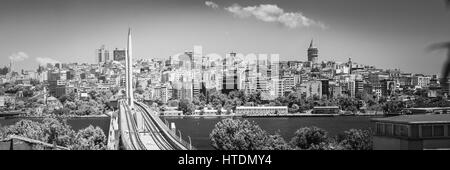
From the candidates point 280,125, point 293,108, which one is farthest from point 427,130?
point 280,125

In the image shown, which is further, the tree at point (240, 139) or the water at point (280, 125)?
the water at point (280, 125)

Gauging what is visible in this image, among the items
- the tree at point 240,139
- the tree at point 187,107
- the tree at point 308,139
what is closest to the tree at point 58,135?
the tree at point 240,139

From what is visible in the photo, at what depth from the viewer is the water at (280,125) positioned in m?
9.80

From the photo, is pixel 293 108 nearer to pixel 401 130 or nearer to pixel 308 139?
pixel 308 139

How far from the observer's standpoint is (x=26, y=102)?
7852 millimetres

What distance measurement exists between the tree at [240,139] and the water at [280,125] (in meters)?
1.89

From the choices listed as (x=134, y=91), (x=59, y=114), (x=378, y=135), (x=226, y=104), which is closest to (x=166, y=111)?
(x=134, y=91)

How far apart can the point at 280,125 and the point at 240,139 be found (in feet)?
22.7

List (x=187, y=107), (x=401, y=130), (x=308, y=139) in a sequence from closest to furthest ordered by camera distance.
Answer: (x=401, y=130), (x=308, y=139), (x=187, y=107)

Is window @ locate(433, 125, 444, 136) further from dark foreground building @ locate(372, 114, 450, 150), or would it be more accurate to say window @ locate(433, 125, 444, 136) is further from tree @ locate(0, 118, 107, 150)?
tree @ locate(0, 118, 107, 150)

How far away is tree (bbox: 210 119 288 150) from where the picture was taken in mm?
6156

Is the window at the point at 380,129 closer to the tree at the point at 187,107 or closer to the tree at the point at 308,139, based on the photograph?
the tree at the point at 308,139

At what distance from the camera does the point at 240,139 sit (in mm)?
6238

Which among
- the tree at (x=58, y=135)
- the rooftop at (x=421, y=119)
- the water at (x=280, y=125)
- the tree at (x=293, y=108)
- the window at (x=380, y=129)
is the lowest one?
the water at (x=280, y=125)
